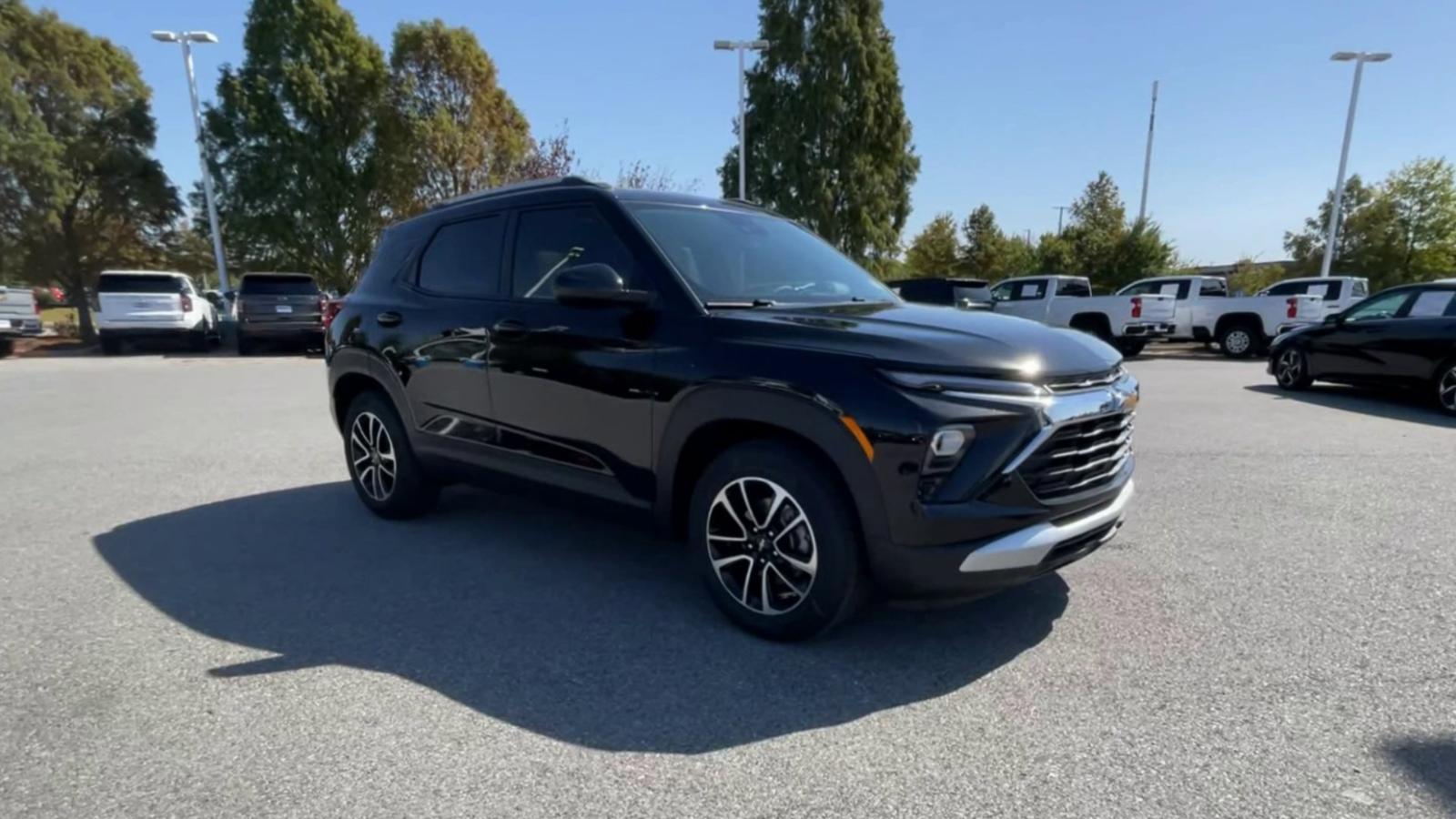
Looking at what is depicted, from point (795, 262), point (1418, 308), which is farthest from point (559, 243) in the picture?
point (1418, 308)

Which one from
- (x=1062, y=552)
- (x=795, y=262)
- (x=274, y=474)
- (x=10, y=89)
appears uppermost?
(x=10, y=89)

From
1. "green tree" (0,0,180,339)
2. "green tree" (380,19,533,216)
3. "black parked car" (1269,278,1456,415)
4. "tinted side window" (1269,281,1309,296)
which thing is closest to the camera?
"black parked car" (1269,278,1456,415)

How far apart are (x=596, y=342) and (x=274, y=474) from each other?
168 inches

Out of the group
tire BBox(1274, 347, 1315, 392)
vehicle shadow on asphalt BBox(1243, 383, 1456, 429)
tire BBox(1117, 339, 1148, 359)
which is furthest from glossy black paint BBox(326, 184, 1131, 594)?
tire BBox(1117, 339, 1148, 359)

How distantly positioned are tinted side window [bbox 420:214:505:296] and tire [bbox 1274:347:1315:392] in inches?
452

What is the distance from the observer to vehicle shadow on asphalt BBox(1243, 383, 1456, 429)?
8.54 m

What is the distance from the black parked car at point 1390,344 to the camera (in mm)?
8664

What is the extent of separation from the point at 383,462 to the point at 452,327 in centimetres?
125

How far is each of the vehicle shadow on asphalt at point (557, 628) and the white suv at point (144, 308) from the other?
16.2 metres

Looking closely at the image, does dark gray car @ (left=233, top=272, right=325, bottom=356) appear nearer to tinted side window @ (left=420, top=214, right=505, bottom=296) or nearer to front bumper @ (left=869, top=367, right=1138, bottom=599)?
tinted side window @ (left=420, top=214, right=505, bottom=296)

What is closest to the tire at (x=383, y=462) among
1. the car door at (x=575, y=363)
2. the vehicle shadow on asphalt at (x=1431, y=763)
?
the car door at (x=575, y=363)

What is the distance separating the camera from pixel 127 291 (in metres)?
17.1

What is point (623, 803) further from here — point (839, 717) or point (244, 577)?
point (244, 577)

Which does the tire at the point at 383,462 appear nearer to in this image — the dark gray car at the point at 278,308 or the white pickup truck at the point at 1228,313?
the dark gray car at the point at 278,308
